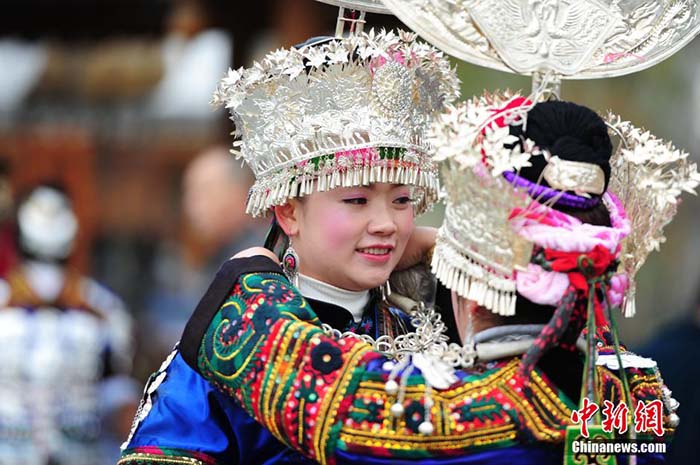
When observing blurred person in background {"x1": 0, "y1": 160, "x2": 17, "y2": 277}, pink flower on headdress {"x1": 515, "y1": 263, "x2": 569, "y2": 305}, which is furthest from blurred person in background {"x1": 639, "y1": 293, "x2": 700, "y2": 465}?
blurred person in background {"x1": 0, "y1": 160, "x2": 17, "y2": 277}

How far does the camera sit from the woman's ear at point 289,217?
3641 millimetres

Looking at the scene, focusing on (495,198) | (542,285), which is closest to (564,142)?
(495,198)

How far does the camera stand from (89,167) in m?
9.95

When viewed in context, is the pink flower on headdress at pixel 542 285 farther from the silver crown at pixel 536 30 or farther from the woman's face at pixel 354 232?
the woman's face at pixel 354 232

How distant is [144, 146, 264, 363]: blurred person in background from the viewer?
729 cm

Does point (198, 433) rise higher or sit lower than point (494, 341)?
lower

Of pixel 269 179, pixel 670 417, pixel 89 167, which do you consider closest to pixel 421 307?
pixel 269 179

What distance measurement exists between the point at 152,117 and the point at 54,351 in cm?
312

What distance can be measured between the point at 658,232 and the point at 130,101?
7586 mm

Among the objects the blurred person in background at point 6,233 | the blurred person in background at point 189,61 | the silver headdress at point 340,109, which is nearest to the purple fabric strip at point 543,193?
the silver headdress at point 340,109

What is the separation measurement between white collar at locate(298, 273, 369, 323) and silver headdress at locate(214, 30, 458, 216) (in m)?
0.23

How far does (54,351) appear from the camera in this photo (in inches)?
296

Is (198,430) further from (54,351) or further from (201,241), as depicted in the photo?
(201,241)

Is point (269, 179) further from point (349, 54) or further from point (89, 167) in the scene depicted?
point (89, 167)
